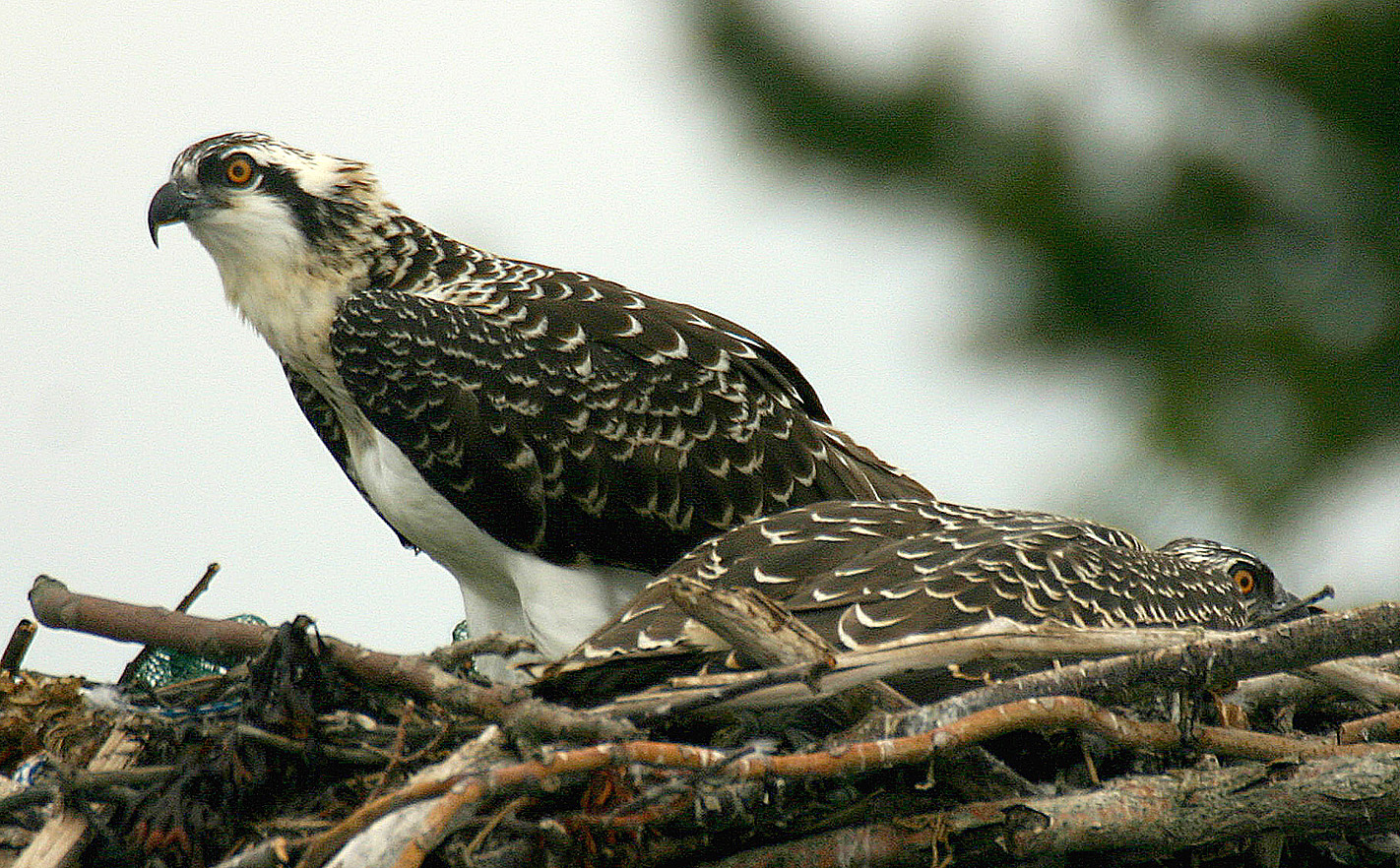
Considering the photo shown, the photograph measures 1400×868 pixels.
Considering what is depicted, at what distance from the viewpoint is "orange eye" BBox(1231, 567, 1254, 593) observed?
4.96 metres

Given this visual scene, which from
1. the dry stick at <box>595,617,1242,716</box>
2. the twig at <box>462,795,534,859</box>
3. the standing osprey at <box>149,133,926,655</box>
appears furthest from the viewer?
the standing osprey at <box>149,133,926,655</box>

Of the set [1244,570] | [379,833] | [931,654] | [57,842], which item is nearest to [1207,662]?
[931,654]

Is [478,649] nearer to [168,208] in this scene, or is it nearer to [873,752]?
[873,752]

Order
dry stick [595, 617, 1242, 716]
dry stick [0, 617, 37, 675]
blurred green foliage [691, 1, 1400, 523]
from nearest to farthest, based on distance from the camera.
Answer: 1. dry stick [595, 617, 1242, 716]
2. dry stick [0, 617, 37, 675]
3. blurred green foliage [691, 1, 1400, 523]

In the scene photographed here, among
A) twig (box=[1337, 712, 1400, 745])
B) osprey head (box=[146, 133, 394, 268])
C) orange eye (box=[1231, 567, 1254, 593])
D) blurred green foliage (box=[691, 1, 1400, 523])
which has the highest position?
blurred green foliage (box=[691, 1, 1400, 523])

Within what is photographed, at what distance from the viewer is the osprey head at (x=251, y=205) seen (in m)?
5.36

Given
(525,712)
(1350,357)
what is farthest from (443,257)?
(1350,357)

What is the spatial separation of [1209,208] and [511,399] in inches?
149

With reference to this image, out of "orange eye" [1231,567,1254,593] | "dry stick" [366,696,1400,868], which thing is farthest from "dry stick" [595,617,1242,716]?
"orange eye" [1231,567,1254,593]

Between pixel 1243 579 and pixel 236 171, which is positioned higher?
pixel 1243 579

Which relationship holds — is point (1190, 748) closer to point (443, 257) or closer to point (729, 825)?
point (729, 825)

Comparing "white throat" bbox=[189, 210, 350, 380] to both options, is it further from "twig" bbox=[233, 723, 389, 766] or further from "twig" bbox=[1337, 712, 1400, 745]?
"twig" bbox=[1337, 712, 1400, 745]

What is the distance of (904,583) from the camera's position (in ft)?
11.1

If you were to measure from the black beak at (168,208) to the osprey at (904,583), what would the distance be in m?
2.41
